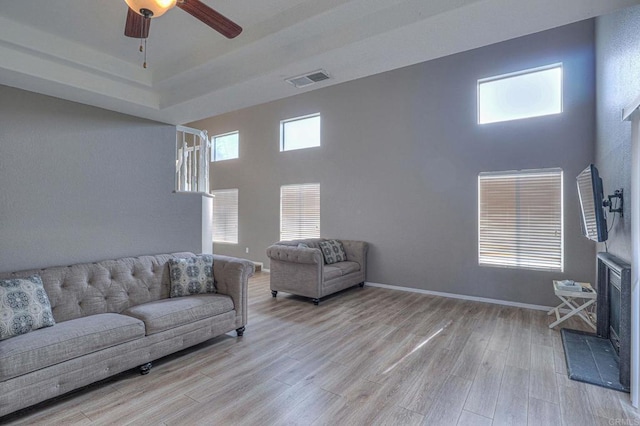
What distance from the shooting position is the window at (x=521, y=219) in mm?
4359

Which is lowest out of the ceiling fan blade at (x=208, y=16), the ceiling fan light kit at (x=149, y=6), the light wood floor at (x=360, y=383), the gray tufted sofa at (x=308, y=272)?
the light wood floor at (x=360, y=383)

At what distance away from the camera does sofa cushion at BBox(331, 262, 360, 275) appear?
5.23m

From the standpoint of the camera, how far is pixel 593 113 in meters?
4.07

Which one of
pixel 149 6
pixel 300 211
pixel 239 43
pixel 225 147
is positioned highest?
pixel 225 147

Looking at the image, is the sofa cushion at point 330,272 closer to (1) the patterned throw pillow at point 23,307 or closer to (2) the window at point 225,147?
(1) the patterned throw pillow at point 23,307

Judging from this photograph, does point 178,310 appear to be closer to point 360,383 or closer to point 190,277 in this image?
point 190,277

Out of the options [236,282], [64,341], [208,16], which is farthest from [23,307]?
[208,16]

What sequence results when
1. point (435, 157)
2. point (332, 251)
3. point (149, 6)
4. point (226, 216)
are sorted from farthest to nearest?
point (226, 216)
point (332, 251)
point (435, 157)
point (149, 6)

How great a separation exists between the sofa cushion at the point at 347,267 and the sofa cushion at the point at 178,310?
227cm

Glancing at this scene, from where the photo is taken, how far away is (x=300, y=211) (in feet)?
22.4

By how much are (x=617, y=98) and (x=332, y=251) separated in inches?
161

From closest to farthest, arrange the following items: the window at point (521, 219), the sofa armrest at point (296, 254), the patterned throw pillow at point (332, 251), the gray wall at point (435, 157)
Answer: the gray wall at point (435, 157) < the window at point (521, 219) < the sofa armrest at point (296, 254) < the patterned throw pillow at point (332, 251)

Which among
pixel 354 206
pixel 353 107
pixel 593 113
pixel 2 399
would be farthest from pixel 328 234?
pixel 2 399

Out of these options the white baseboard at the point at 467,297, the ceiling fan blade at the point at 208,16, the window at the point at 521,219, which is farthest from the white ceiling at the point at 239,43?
the white baseboard at the point at 467,297
